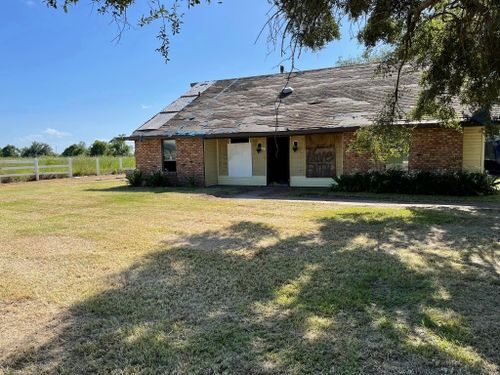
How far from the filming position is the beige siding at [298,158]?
52.0 ft

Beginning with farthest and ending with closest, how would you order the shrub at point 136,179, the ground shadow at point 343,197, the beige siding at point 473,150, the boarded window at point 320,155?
the shrub at point 136,179 < the boarded window at point 320,155 < the beige siding at point 473,150 < the ground shadow at point 343,197

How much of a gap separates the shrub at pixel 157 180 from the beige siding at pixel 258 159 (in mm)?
3985

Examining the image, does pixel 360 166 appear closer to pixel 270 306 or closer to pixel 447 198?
pixel 447 198

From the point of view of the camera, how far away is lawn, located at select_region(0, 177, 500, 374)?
9.74ft

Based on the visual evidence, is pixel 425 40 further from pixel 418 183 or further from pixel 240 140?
pixel 240 140

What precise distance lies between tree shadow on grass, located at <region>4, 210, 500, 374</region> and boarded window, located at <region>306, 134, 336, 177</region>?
919cm

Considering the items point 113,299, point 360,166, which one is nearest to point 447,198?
point 360,166

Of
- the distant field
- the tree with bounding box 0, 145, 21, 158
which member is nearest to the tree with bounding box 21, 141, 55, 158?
the tree with bounding box 0, 145, 21, 158

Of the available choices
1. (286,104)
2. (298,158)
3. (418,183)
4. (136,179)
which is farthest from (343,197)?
(136,179)

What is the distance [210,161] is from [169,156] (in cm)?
202

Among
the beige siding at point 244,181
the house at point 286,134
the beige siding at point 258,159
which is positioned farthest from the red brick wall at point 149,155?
the beige siding at point 258,159

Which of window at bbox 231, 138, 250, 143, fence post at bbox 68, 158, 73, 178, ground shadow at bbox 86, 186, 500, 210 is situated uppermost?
window at bbox 231, 138, 250, 143

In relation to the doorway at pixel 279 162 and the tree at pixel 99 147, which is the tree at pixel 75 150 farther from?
the doorway at pixel 279 162

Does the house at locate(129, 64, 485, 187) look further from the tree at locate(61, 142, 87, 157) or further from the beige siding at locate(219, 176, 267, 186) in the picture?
the tree at locate(61, 142, 87, 157)
